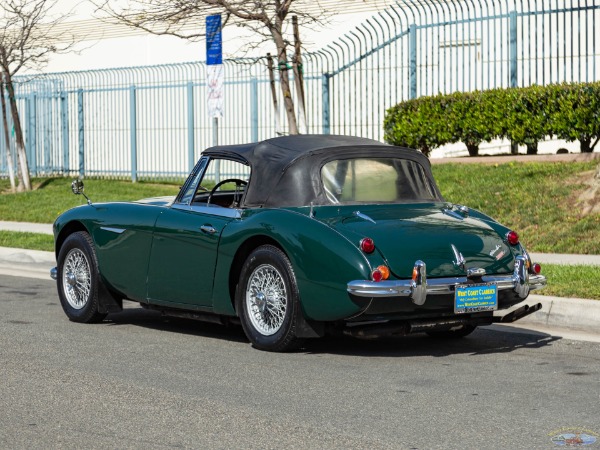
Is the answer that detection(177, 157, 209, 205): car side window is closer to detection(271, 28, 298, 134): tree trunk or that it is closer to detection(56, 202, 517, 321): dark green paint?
detection(56, 202, 517, 321): dark green paint

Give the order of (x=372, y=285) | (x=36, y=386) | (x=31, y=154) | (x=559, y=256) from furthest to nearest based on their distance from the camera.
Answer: (x=31, y=154) → (x=559, y=256) → (x=372, y=285) → (x=36, y=386)

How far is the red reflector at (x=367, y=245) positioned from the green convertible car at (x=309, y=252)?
0.4 inches

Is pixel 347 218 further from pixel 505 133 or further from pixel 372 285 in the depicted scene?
pixel 505 133

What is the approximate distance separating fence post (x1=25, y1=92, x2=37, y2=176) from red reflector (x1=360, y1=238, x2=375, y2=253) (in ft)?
77.8

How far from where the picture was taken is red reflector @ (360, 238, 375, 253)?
7723 mm

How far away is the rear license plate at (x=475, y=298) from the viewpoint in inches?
311

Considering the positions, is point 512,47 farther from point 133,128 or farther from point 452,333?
point 133,128

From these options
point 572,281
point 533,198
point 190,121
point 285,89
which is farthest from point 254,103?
point 572,281

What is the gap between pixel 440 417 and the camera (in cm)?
625

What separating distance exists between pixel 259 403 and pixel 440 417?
1.04 metres

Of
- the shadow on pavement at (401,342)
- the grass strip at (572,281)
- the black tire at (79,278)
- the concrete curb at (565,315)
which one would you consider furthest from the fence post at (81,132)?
the concrete curb at (565,315)

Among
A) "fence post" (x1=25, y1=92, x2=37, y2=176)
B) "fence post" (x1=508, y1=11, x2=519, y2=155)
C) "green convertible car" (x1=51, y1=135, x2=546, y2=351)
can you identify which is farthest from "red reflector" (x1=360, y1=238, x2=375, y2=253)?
"fence post" (x1=25, y1=92, x2=37, y2=176)

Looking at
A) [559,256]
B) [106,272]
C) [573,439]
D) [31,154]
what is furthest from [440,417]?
[31,154]

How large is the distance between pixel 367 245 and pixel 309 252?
0.43 m
